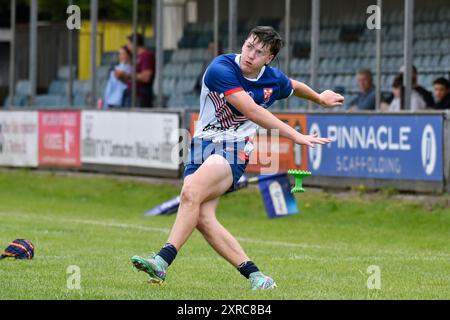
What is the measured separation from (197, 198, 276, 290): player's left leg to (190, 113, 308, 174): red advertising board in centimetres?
975

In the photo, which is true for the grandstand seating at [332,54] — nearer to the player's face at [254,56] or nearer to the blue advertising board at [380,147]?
the blue advertising board at [380,147]

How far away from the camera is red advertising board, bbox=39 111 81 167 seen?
24.7 m

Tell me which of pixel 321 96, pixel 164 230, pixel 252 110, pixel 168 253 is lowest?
pixel 164 230

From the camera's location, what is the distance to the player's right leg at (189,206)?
927 cm

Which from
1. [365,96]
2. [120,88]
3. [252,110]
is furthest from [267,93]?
Answer: [120,88]

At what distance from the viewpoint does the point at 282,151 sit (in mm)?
20000

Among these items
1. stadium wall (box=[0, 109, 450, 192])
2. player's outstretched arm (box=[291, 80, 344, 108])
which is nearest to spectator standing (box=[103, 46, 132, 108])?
stadium wall (box=[0, 109, 450, 192])

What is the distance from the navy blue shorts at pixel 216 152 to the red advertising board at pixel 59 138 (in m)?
15.3

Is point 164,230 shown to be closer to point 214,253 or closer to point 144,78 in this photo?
point 214,253

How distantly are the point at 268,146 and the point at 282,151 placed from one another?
0.24 metres

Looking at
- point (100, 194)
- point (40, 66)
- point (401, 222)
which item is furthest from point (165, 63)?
point (401, 222)

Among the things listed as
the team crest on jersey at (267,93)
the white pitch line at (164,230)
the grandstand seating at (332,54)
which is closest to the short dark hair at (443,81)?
the grandstand seating at (332,54)

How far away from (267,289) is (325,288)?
1.98 feet

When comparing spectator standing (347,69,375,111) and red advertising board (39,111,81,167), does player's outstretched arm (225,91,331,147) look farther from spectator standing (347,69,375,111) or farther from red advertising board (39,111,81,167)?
red advertising board (39,111,81,167)
